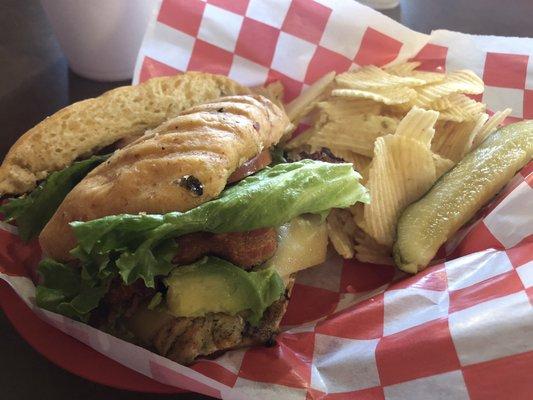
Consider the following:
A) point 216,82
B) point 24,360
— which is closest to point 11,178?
point 24,360

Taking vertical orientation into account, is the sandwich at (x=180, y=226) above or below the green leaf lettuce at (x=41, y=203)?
above

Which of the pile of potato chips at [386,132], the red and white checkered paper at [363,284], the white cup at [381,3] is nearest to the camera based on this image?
the red and white checkered paper at [363,284]

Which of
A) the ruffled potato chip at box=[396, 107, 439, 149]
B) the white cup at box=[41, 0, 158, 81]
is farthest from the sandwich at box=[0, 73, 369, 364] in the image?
the white cup at box=[41, 0, 158, 81]

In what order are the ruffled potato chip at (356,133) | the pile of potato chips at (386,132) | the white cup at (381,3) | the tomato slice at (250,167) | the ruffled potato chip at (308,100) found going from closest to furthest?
the tomato slice at (250,167)
the pile of potato chips at (386,132)
the ruffled potato chip at (356,133)
the ruffled potato chip at (308,100)
the white cup at (381,3)

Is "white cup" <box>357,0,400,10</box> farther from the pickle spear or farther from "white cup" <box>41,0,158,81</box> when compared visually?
the pickle spear

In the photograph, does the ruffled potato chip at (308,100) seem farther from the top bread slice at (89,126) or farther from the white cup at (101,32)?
the white cup at (101,32)

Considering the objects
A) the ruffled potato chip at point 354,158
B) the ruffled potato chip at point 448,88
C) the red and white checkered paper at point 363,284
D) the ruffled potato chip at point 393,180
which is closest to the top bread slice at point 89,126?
the red and white checkered paper at point 363,284

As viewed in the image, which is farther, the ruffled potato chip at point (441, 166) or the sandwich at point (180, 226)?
the ruffled potato chip at point (441, 166)

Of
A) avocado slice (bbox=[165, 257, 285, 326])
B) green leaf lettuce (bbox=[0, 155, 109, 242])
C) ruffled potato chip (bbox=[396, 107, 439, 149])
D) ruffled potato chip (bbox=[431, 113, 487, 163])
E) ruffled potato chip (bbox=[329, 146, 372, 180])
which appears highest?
ruffled potato chip (bbox=[396, 107, 439, 149])
